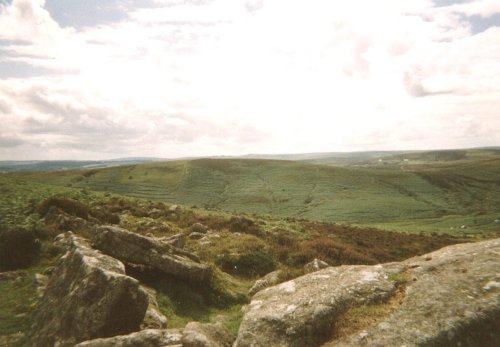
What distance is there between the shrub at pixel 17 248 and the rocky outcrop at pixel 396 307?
11911 mm

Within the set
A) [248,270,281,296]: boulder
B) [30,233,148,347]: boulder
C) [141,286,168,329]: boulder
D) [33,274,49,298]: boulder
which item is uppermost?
[30,233,148,347]: boulder

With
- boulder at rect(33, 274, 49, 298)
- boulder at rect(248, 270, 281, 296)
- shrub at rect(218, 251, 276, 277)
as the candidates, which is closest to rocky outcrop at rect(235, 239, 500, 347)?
boulder at rect(248, 270, 281, 296)

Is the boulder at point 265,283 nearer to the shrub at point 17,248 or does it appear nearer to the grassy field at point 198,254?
the grassy field at point 198,254

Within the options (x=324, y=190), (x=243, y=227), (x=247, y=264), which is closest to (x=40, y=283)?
(x=247, y=264)

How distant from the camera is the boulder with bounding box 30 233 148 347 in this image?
9.55 meters

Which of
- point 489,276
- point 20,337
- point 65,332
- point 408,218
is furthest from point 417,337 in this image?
point 408,218

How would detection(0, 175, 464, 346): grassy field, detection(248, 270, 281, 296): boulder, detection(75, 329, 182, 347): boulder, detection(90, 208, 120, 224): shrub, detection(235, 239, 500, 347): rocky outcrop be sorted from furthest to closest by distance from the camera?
detection(90, 208, 120, 224): shrub
detection(248, 270, 281, 296): boulder
detection(0, 175, 464, 346): grassy field
detection(75, 329, 182, 347): boulder
detection(235, 239, 500, 347): rocky outcrop

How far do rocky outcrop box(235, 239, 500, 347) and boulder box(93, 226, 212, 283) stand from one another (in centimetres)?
551

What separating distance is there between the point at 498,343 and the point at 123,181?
102 m

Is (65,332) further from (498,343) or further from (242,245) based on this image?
(242,245)

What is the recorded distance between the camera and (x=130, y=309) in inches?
403

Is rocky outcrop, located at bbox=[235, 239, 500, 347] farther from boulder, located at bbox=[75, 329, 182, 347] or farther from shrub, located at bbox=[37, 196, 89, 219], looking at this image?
shrub, located at bbox=[37, 196, 89, 219]

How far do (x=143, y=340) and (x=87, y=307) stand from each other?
2046 millimetres

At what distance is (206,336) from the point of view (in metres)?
9.13
